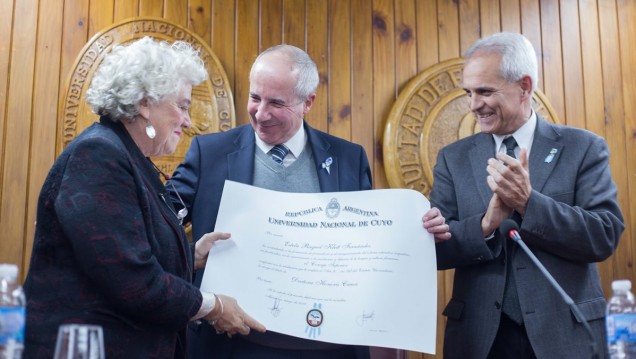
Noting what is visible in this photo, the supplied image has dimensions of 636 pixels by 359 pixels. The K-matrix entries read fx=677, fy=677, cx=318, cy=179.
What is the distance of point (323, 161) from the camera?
2.24 metres

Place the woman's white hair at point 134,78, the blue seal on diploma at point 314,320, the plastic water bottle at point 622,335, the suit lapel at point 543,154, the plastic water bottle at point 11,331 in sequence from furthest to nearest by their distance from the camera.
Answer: the suit lapel at point 543,154 → the blue seal on diploma at point 314,320 → the woman's white hair at point 134,78 → the plastic water bottle at point 622,335 → the plastic water bottle at point 11,331

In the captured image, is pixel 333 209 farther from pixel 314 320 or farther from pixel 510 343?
pixel 510 343

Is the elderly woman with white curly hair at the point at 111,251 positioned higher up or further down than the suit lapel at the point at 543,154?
further down

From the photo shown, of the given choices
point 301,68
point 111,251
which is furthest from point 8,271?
point 301,68

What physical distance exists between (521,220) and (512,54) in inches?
21.9

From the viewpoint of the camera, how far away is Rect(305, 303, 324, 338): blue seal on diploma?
1852mm

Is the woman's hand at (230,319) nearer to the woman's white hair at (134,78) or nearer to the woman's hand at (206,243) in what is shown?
the woman's hand at (206,243)

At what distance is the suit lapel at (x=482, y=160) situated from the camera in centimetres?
217

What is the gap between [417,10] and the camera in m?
3.52

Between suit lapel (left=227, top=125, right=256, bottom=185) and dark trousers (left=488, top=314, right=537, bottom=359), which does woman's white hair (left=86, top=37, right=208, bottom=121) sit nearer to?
suit lapel (left=227, top=125, right=256, bottom=185)

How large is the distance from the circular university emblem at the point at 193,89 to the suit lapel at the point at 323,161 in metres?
0.92

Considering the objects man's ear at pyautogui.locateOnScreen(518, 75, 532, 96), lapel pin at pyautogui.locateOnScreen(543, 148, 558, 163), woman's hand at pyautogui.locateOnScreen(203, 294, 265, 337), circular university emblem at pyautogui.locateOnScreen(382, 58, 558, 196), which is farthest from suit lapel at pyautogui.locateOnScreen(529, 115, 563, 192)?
circular university emblem at pyautogui.locateOnScreen(382, 58, 558, 196)

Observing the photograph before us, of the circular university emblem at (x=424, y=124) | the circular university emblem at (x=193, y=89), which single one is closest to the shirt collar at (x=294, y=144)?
the circular university emblem at (x=193, y=89)

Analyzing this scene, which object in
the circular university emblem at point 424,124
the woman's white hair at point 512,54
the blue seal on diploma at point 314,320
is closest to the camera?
the blue seal on diploma at point 314,320
